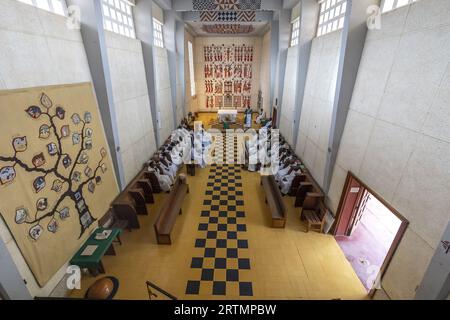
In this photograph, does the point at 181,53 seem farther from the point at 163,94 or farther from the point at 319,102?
the point at 319,102

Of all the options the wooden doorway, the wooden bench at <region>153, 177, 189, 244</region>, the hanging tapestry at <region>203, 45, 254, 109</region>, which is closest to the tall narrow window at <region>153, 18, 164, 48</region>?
the wooden bench at <region>153, 177, 189, 244</region>

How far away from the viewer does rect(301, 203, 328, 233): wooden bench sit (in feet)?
19.6

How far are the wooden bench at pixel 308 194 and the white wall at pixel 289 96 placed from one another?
143 inches

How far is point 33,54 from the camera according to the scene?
399 centimetres

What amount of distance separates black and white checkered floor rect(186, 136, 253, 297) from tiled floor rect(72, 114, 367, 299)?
0.06ft

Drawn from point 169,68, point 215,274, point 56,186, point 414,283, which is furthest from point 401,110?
point 169,68

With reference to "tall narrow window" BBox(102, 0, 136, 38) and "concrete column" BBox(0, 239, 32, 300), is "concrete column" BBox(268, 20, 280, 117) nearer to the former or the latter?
"tall narrow window" BBox(102, 0, 136, 38)

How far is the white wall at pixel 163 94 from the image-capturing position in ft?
33.2

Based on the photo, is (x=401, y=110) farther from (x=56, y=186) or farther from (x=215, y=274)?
(x=56, y=186)

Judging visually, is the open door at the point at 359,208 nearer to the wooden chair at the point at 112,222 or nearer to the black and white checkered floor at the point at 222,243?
the black and white checkered floor at the point at 222,243

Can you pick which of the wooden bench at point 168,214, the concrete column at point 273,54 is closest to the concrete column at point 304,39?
the concrete column at point 273,54

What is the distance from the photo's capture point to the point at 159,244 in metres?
5.62

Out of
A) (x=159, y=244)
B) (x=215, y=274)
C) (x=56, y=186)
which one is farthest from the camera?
(x=159, y=244)

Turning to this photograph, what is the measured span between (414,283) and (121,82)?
8020mm
